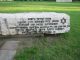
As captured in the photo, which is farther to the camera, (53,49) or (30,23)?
(30,23)

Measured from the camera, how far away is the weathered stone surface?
10344 millimetres

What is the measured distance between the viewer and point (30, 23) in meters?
10.4

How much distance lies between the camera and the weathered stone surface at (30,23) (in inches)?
407

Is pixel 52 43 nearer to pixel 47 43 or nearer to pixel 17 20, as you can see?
pixel 47 43

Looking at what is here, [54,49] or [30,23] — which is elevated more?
[30,23]

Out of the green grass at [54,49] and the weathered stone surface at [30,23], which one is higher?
the weathered stone surface at [30,23]

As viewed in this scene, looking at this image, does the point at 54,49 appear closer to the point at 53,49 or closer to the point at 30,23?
the point at 53,49

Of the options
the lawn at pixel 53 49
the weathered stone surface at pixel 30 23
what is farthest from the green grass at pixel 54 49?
the weathered stone surface at pixel 30 23

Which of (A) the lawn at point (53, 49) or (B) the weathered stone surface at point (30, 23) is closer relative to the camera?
(A) the lawn at point (53, 49)

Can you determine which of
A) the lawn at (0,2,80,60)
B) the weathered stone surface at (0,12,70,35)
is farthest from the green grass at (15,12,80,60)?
the weathered stone surface at (0,12,70,35)

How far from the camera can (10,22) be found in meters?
10.4

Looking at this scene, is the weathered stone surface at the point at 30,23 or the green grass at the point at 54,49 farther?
the weathered stone surface at the point at 30,23

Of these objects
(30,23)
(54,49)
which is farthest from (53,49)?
(30,23)

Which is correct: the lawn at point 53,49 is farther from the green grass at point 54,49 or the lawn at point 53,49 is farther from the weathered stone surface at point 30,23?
the weathered stone surface at point 30,23
